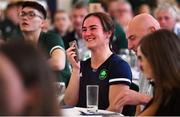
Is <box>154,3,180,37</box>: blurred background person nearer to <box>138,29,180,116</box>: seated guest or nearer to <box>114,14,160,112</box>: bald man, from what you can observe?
<box>114,14,160,112</box>: bald man

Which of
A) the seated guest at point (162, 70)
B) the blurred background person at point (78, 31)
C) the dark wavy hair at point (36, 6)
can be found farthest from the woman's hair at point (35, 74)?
the blurred background person at point (78, 31)

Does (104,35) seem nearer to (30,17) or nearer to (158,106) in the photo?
(30,17)

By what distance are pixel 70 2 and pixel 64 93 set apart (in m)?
8.94

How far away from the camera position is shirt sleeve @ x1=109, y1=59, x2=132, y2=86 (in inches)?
155

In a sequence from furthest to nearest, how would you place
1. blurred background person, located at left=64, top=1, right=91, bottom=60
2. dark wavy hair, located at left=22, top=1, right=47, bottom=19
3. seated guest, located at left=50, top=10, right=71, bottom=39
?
seated guest, located at left=50, top=10, right=71, bottom=39
blurred background person, located at left=64, top=1, right=91, bottom=60
dark wavy hair, located at left=22, top=1, right=47, bottom=19

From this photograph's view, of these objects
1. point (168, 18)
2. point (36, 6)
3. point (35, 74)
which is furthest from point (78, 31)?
point (35, 74)

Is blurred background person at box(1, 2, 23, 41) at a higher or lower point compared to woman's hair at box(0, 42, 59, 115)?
higher

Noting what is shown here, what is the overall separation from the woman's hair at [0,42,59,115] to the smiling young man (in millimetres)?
2976

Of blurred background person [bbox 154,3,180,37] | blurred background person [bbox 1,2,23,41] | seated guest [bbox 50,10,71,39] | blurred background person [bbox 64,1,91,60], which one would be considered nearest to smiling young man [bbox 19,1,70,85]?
blurred background person [bbox 64,1,91,60]

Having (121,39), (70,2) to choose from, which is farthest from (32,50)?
(70,2)

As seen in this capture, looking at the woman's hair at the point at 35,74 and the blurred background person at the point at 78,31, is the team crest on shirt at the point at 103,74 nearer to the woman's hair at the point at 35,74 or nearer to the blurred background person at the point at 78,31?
the woman's hair at the point at 35,74

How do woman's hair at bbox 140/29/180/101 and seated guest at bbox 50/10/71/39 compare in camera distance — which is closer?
woman's hair at bbox 140/29/180/101

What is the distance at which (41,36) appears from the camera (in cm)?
492

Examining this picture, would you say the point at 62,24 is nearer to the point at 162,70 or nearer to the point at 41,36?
the point at 41,36
